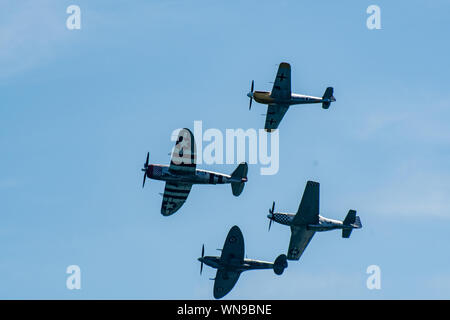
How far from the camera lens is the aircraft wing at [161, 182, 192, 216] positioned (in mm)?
73188

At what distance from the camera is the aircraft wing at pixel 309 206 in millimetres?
73000

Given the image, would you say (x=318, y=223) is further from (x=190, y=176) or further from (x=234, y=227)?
(x=190, y=176)

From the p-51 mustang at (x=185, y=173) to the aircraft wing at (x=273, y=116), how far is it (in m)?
11.8

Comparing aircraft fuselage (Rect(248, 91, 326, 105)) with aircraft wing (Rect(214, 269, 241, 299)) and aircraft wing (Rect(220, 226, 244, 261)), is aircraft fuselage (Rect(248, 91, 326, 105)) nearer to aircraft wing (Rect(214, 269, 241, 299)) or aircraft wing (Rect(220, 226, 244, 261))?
aircraft wing (Rect(220, 226, 244, 261))

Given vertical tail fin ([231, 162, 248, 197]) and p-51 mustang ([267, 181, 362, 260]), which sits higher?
vertical tail fin ([231, 162, 248, 197])

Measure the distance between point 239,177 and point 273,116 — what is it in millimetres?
12602

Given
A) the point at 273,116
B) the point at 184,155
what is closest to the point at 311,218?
the point at 184,155

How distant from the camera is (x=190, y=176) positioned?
70.3 m

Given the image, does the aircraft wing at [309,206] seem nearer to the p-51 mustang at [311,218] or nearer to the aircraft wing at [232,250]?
the p-51 mustang at [311,218]

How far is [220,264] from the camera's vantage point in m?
72.6

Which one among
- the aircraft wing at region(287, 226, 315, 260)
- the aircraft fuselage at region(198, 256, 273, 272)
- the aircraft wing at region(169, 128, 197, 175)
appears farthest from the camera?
the aircraft wing at region(287, 226, 315, 260)

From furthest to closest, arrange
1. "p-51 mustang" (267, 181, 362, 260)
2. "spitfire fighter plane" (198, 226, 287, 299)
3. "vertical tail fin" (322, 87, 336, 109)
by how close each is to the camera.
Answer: "vertical tail fin" (322, 87, 336, 109) < "p-51 mustang" (267, 181, 362, 260) < "spitfire fighter plane" (198, 226, 287, 299)

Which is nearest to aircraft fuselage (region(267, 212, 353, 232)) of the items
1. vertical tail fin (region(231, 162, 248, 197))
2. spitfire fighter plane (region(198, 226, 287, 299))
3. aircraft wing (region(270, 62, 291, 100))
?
spitfire fighter plane (region(198, 226, 287, 299))
